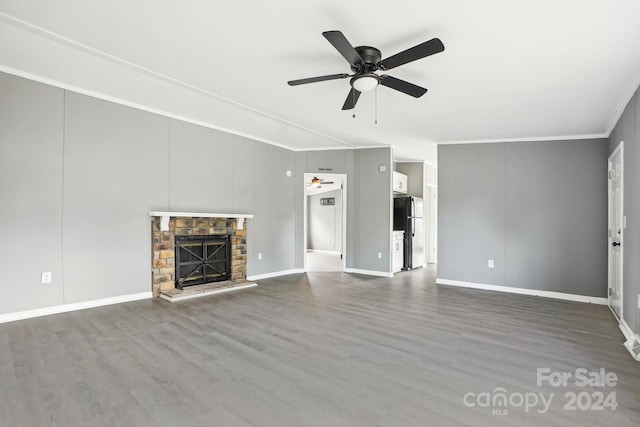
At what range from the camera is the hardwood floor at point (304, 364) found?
1907 millimetres

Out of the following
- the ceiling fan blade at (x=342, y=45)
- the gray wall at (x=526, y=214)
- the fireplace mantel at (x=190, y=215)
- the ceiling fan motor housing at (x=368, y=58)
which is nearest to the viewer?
the ceiling fan blade at (x=342, y=45)

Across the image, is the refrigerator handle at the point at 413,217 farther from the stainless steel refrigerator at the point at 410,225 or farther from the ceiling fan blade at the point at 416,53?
the ceiling fan blade at the point at 416,53

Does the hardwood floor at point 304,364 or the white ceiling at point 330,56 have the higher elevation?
the white ceiling at point 330,56

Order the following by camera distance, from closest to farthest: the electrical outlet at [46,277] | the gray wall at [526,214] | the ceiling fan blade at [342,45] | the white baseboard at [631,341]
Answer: the ceiling fan blade at [342,45], the white baseboard at [631,341], the electrical outlet at [46,277], the gray wall at [526,214]

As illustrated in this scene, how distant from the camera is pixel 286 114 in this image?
183 inches

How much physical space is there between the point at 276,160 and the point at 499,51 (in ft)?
14.5

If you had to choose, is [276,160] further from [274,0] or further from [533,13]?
[533,13]

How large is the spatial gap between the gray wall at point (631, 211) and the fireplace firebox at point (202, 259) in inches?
202

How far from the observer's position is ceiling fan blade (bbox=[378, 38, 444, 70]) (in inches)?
86.4

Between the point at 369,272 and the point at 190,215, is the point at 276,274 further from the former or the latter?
the point at 190,215

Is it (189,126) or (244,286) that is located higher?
(189,126)

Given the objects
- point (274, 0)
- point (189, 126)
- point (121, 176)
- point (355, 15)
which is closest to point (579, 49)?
point (355, 15)

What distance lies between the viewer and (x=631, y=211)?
11.0 feet

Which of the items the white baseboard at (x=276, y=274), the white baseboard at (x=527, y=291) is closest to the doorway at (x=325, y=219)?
the white baseboard at (x=276, y=274)
